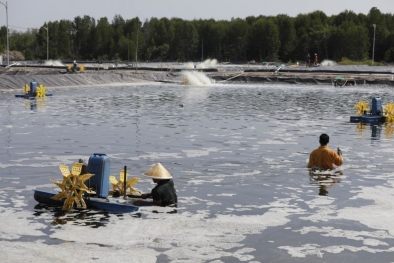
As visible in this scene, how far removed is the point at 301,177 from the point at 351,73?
75615 millimetres

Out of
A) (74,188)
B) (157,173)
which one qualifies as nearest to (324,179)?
(157,173)

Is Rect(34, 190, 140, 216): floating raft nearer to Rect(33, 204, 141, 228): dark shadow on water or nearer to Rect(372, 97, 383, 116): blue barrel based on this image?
Rect(33, 204, 141, 228): dark shadow on water

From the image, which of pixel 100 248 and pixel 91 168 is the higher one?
pixel 91 168

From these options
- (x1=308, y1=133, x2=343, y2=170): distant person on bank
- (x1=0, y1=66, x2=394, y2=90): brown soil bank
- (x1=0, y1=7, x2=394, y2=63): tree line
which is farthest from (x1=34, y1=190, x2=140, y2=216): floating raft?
(x1=0, y1=7, x2=394, y2=63): tree line

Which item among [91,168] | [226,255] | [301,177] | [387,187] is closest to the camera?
[226,255]

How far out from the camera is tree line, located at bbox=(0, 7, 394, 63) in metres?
155

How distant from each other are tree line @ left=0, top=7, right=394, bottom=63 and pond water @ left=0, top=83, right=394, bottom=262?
407 ft

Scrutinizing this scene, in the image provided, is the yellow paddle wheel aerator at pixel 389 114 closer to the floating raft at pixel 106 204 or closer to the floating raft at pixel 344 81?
the floating raft at pixel 106 204

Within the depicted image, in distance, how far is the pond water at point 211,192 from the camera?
12.3 metres

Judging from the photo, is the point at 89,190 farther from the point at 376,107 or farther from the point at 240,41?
the point at 240,41

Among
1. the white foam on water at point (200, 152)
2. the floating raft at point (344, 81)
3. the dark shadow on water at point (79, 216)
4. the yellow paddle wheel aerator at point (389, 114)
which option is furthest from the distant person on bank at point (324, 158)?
the floating raft at point (344, 81)

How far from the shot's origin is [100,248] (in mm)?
12156

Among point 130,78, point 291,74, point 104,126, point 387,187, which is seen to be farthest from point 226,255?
point 291,74

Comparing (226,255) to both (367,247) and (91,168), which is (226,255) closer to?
(367,247)
